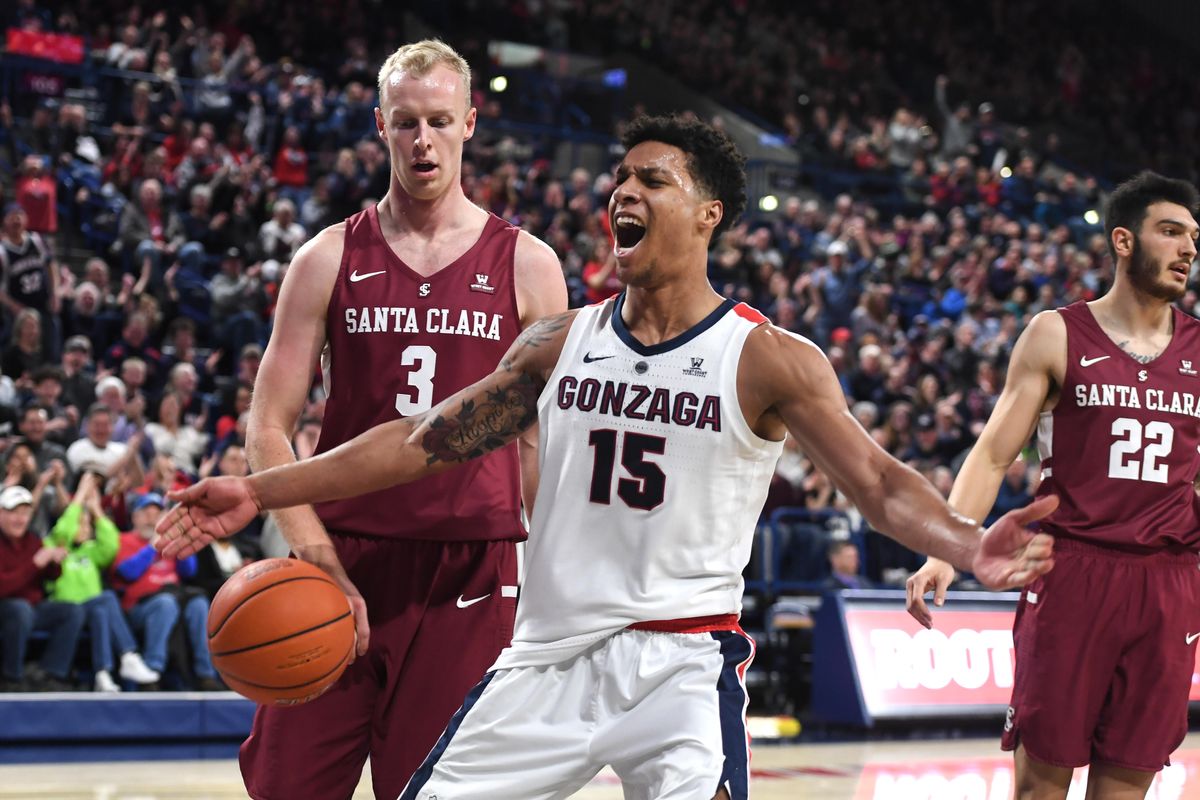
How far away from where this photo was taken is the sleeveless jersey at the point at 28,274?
11.2 metres

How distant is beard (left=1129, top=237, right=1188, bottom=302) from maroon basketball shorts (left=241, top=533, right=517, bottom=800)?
243 centimetres

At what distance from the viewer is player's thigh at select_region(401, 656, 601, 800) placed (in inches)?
128

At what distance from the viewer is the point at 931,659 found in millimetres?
11273

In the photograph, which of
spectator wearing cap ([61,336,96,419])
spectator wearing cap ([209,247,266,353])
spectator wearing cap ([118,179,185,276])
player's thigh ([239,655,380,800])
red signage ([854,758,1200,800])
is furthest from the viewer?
spectator wearing cap ([118,179,185,276])

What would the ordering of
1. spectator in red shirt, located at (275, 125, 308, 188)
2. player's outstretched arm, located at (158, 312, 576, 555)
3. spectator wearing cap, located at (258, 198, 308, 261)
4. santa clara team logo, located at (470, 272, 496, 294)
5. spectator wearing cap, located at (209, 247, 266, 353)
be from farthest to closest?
1. spectator in red shirt, located at (275, 125, 308, 188)
2. spectator wearing cap, located at (258, 198, 308, 261)
3. spectator wearing cap, located at (209, 247, 266, 353)
4. santa clara team logo, located at (470, 272, 496, 294)
5. player's outstretched arm, located at (158, 312, 576, 555)

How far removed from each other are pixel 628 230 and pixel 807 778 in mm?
5889

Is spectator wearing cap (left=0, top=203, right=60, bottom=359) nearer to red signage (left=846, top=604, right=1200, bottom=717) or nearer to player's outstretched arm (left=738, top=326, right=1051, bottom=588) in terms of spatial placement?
red signage (left=846, top=604, right=1200, bottom=717)

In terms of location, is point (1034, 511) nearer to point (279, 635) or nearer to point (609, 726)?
point (609, 726)

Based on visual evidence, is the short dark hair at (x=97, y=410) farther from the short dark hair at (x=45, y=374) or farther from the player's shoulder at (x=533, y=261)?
the player's shoulder at (x=533, y=261)

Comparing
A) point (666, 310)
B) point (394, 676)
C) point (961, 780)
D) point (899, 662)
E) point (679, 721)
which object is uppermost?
point (666, 310)

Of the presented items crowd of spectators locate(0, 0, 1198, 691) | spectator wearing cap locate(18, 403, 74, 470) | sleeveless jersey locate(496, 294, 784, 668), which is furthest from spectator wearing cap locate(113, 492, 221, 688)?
sleeveless jersey locate(496, 294, 784, 668)

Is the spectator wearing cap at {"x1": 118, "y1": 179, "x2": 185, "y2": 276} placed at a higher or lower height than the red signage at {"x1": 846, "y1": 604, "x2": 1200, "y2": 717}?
higher

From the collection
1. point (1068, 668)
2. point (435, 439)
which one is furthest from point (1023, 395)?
point (435, 439)

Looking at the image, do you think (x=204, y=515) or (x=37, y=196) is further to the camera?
(x=37, y=196)
